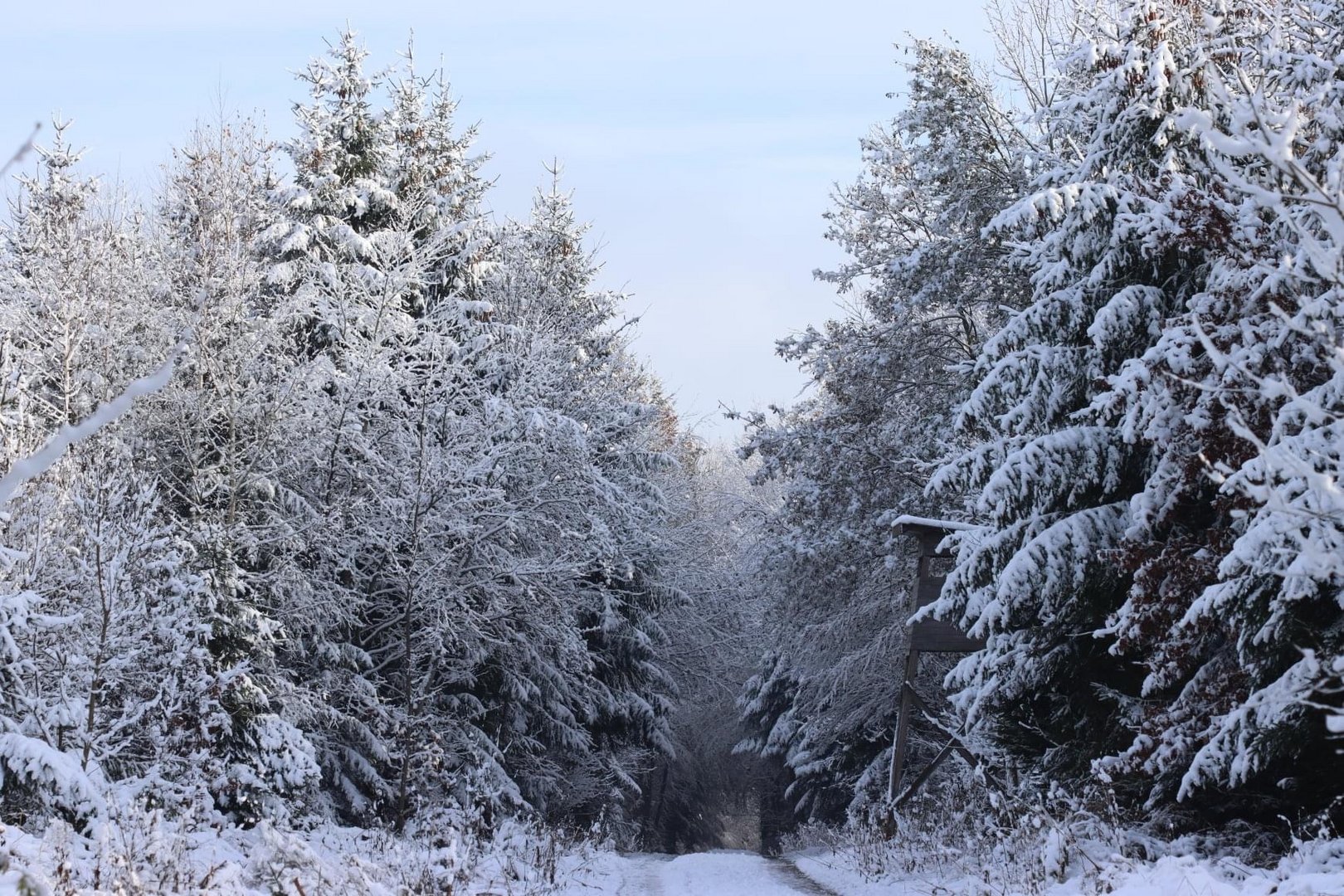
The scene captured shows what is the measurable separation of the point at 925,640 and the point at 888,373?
624cm

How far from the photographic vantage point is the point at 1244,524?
8594 mm

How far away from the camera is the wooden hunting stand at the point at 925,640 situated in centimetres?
1527

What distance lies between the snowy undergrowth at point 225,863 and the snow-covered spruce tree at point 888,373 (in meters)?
10.3

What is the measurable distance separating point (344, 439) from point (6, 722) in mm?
8406

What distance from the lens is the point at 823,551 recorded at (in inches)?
799

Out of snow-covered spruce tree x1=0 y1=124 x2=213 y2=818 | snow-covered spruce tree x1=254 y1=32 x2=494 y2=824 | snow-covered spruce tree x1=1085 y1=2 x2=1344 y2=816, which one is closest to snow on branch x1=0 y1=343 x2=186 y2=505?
snow-covered spruce tree x1=1085 y1=2 x2=1344 y2=816

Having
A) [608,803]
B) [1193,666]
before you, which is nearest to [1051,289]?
[1193,666]

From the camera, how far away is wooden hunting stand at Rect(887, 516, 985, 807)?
601 inches

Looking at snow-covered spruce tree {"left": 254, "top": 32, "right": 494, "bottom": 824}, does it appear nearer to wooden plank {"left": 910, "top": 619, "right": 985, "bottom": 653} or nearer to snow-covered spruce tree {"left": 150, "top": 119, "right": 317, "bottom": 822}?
snow-covered spruce tree {"left": 150, "top": 119, "right": 317, "bottom": 822}

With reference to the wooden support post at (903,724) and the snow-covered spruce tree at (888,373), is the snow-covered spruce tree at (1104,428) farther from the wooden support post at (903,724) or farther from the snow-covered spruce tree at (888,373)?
the snow-covered spruce tree at (888,373)

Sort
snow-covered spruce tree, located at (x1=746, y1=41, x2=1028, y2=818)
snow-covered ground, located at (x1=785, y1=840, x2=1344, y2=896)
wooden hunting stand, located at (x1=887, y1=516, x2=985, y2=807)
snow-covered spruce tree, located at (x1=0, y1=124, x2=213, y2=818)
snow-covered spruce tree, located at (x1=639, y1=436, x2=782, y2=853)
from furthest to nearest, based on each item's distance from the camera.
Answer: snow-covered spruce tree, located at (x1=639, y1=436, x2=782, y2=853) → snow-covered spruce tree, located at (x1=746, y1=41, x2=1028, y2=818) → wooden hunting stand, located at (x1=887, y1=516, x2=985, y2=807) → snow-covered spruce tree, located at (x1=0, y1=124, x2=213, y2=818) → snow-covered ground, located at (x1=785, y1=840, x2=1344, y2=896)

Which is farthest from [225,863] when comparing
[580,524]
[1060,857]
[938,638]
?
[580,524]

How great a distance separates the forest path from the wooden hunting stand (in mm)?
2091

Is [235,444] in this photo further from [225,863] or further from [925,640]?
[925,640]
